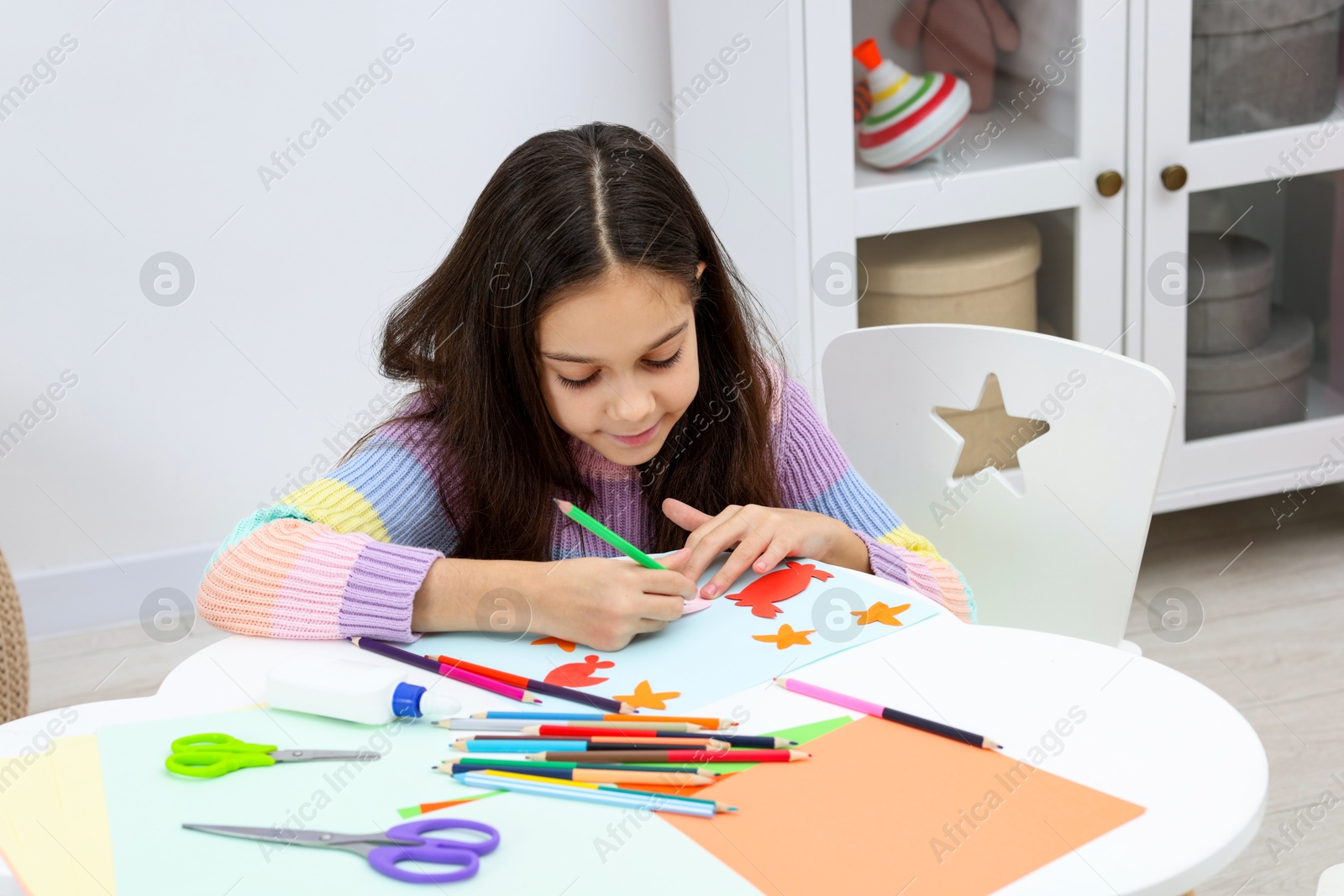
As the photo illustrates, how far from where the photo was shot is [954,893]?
2.21 feet

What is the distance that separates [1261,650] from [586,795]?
162cm

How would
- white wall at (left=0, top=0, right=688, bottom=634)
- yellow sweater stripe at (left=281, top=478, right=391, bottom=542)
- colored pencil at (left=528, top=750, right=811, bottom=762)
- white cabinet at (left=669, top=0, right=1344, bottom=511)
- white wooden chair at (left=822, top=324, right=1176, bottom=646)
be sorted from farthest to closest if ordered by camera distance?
1. white wall at (left=0, top=0, right=688, bottom=634)
2. white cabinet at (left=669, top=0, right=1344, bottom=511)
3. white wooden chair at (left=822, top=324, right=1176, bottom=646)
4. yellow sweater stripe at (left=281, top=478, right=391, bottom=542)
5. colored pencil at (left=528, top=750, right=811, bottom=762)

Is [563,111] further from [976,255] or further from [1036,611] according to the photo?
[1036,611]

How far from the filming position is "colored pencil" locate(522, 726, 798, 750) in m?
0.81

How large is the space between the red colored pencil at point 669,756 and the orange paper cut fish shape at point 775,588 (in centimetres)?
21

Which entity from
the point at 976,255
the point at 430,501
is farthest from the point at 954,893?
the point at 976,255

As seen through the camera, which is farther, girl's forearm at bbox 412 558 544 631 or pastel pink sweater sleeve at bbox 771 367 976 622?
pastel pink sweater sleeve at bbox 771 367 976 622

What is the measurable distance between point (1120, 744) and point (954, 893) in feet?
0.63

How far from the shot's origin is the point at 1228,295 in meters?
2.18

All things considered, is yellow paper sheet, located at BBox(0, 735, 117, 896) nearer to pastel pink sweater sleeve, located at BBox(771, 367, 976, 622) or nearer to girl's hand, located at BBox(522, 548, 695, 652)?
girl's hand, located at BBox(522, 548, 695, 652)

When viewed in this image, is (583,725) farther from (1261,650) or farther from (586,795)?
(1261,650)

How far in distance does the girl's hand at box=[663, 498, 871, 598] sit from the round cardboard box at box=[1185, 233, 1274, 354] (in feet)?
4.12

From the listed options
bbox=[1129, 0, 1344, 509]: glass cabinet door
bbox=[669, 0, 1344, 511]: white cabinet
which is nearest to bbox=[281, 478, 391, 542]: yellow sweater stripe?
bbox=[669, 0, 1344, 511]: white cabinet

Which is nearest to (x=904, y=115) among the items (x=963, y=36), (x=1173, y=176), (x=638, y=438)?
(x=963, y=36)
